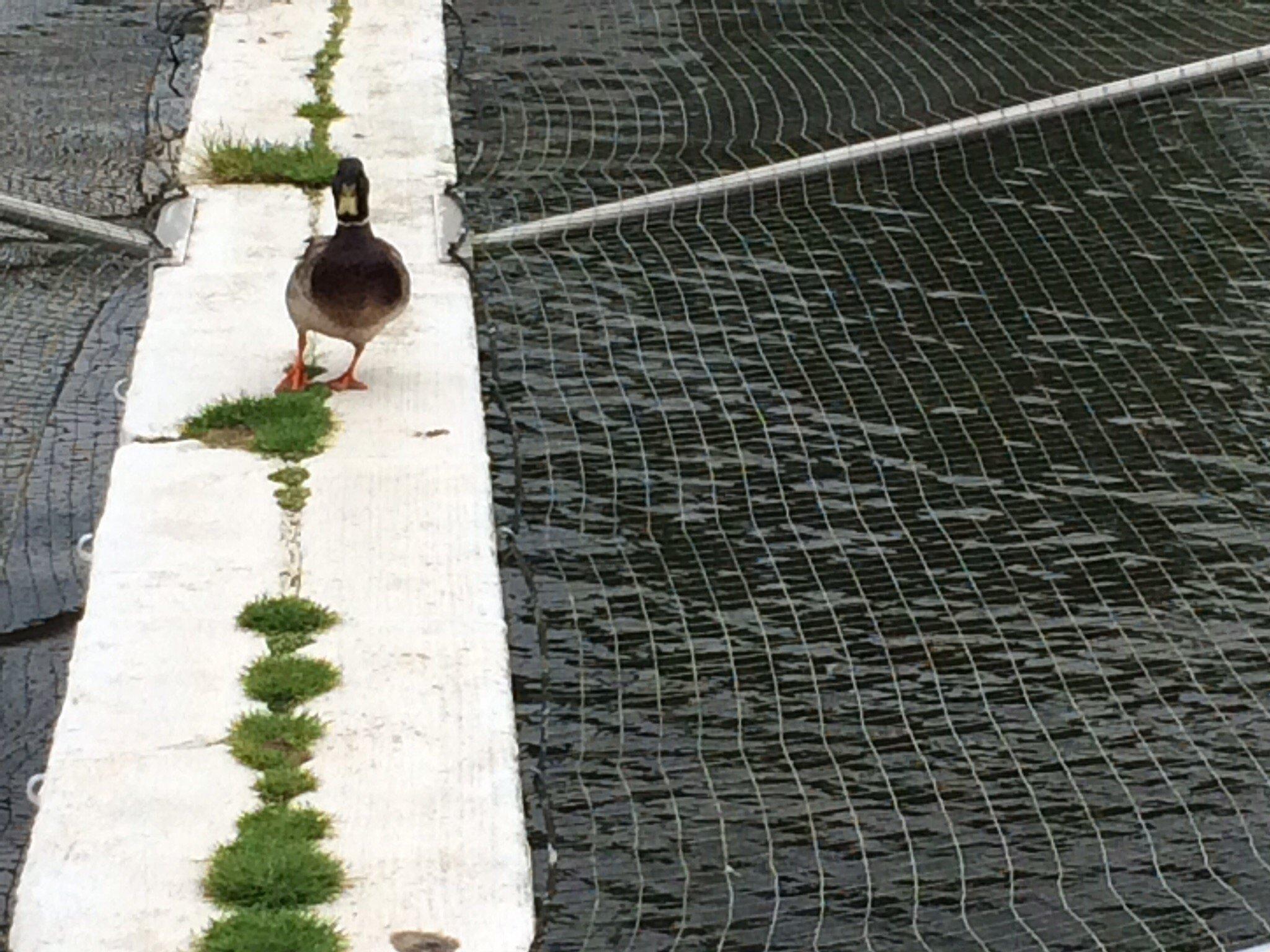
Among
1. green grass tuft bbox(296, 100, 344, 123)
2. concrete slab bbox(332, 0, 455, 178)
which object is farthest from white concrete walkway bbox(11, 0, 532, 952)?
green grass tuft bbox(296, 100, 344, 123)

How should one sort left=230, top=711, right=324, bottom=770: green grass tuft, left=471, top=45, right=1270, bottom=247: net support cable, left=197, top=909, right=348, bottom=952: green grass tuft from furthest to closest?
left=471, top=45, right=1270, bottom=247: net support cable → left=230, top=711, right=324, bottom=770: green grass tuft → left=197, top=909, right=348, bottom=952: green grass tuft

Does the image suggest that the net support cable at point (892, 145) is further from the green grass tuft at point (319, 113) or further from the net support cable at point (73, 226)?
the green grass tuft at point (319, 113)

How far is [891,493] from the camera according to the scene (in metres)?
6.89

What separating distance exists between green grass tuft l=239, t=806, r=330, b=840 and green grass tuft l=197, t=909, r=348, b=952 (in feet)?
0.93

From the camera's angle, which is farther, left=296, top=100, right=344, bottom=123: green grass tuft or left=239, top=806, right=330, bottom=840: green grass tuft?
left=296, top=100, right=344, bottom=123: green grass tuft

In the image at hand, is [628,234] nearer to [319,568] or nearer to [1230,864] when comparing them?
[319,568]

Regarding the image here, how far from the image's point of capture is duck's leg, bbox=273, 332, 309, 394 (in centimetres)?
734

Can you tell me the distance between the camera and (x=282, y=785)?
523 cm

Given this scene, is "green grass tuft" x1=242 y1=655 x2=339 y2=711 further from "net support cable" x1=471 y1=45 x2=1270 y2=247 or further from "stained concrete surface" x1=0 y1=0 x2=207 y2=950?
"net support cable" x1=471 y1=45 x2=1270 y2=247

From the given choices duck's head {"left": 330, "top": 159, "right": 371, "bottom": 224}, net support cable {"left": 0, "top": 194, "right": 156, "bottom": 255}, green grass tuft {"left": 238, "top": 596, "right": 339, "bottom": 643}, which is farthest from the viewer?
net support cable {"left": 0, "top": 194, "right": 156, "bottom": 255}

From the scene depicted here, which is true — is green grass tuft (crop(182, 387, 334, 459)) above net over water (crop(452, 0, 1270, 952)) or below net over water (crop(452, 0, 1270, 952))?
above

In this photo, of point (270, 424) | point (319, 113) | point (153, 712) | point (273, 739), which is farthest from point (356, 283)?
point (319, 113)

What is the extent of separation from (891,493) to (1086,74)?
4204mm

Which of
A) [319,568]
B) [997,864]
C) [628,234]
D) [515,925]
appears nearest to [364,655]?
[319,568]
